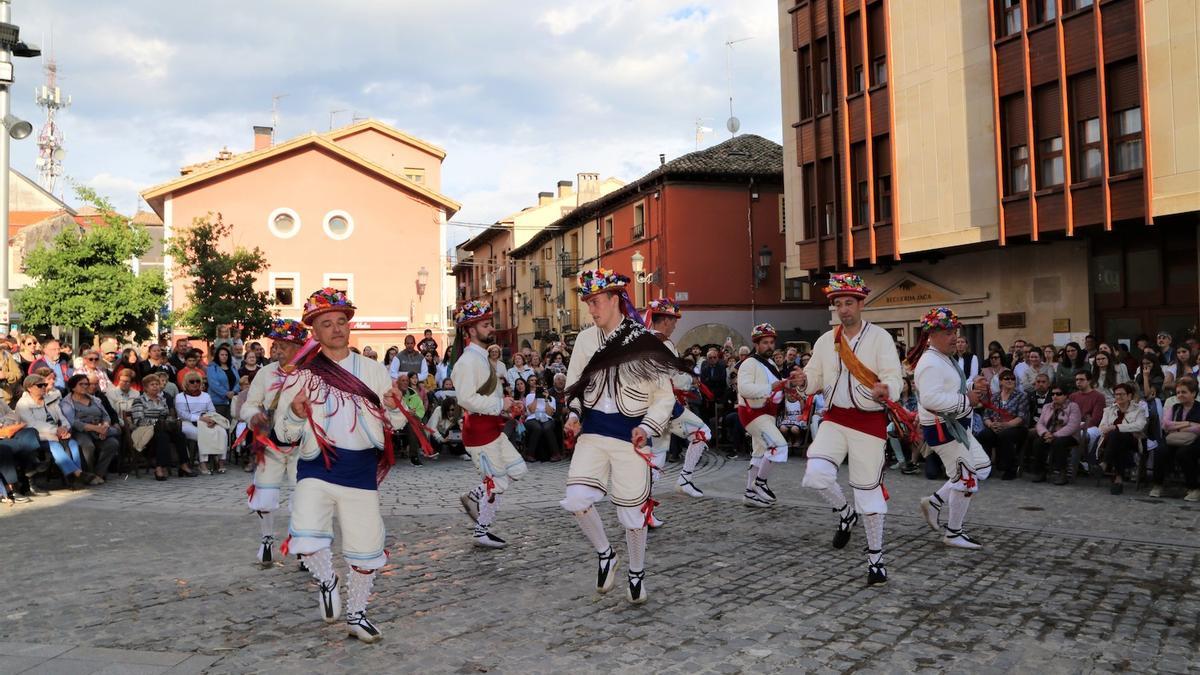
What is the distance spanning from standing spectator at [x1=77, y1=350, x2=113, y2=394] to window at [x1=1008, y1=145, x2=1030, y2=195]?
Answer: 17.9 metres

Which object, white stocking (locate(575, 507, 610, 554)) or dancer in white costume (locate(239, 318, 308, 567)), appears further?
dancer in white costume (locate(239, 318, 308, 567))

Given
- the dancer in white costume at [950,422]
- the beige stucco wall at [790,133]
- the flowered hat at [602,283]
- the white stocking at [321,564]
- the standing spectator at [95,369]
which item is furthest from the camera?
the beige stucco wall at [790,133]

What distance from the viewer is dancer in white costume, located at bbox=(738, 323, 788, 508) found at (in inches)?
396

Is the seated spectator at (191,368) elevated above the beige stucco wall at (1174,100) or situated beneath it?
situated beneath

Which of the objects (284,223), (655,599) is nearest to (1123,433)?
(655,599)

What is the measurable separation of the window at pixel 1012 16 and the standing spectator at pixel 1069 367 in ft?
28.9

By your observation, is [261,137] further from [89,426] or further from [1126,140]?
[1126,140]

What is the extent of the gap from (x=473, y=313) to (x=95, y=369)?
952 cm

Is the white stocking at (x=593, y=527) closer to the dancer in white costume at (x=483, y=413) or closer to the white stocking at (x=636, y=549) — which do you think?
the white stocking at (x=636, y=549)

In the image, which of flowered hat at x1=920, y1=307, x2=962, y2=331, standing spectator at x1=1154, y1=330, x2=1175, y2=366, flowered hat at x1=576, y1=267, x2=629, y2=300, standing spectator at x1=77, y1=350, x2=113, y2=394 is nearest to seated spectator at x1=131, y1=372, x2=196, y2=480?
standing spectator at x1=77, y1=350, x2=113, y2=394

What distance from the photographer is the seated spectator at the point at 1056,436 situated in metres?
12.0

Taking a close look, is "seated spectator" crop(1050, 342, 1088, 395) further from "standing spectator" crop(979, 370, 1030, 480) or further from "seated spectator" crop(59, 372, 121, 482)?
"seated spectator" crop(59, 372, 121, 482)

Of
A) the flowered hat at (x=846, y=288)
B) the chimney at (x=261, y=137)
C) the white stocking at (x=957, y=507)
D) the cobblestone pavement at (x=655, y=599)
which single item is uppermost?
the chimney at (x=261, y=137)

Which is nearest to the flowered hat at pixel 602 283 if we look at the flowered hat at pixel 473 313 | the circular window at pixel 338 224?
the flowered hat at pixel 473 313
